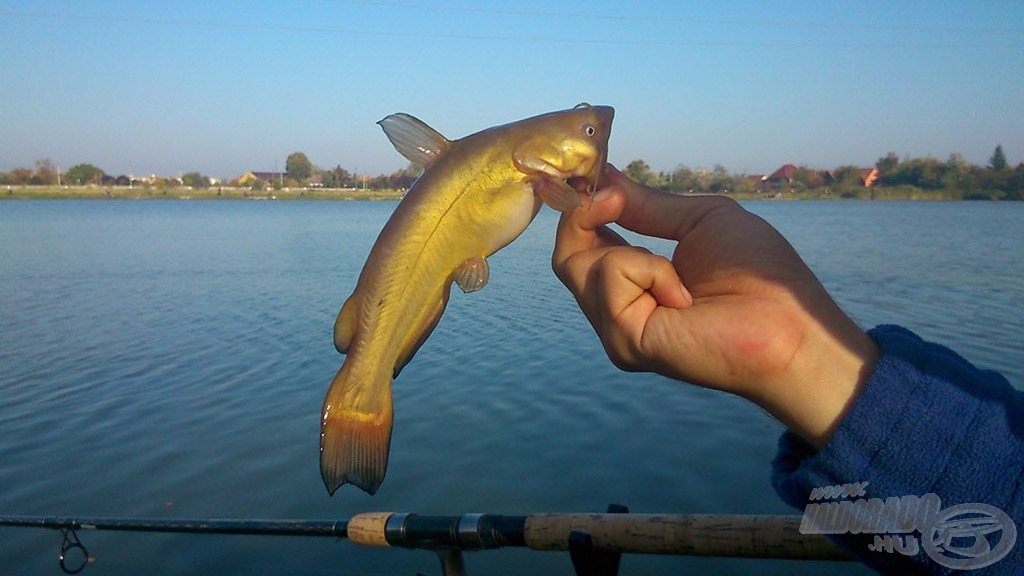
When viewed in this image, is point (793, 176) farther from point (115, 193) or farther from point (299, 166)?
point (115, 193)

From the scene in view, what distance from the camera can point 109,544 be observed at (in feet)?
18.2

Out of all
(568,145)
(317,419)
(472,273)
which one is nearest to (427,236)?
(472,273)

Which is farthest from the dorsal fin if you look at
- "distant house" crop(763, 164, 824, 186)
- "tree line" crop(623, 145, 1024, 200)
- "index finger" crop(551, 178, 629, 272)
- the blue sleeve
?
"tree line" crop(623, 145, 1024, 200)

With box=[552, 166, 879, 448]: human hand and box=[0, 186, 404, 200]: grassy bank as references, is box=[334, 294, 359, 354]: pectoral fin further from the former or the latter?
box=[0, 186, 404, 200]: grassy bank

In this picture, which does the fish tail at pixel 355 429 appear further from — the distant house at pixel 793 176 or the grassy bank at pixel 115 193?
the grassy bank at pixel 115 193

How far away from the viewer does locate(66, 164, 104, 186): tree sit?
85.7 meters

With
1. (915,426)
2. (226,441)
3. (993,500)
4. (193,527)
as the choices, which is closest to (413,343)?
(915,426)

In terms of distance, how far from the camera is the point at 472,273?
6.33 ft

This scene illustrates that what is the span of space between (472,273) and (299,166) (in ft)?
60.1

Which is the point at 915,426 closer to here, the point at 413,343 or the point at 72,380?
the point at 413,343

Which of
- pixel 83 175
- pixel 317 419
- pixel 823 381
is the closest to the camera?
pixel 823 381

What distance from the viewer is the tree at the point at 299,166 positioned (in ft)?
62.6

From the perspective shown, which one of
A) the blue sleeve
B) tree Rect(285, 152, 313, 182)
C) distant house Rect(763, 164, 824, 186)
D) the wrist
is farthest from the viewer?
distant house Rect(763, 164, 824, 186)

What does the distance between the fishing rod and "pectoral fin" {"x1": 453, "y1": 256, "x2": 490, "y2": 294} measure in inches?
48.1
